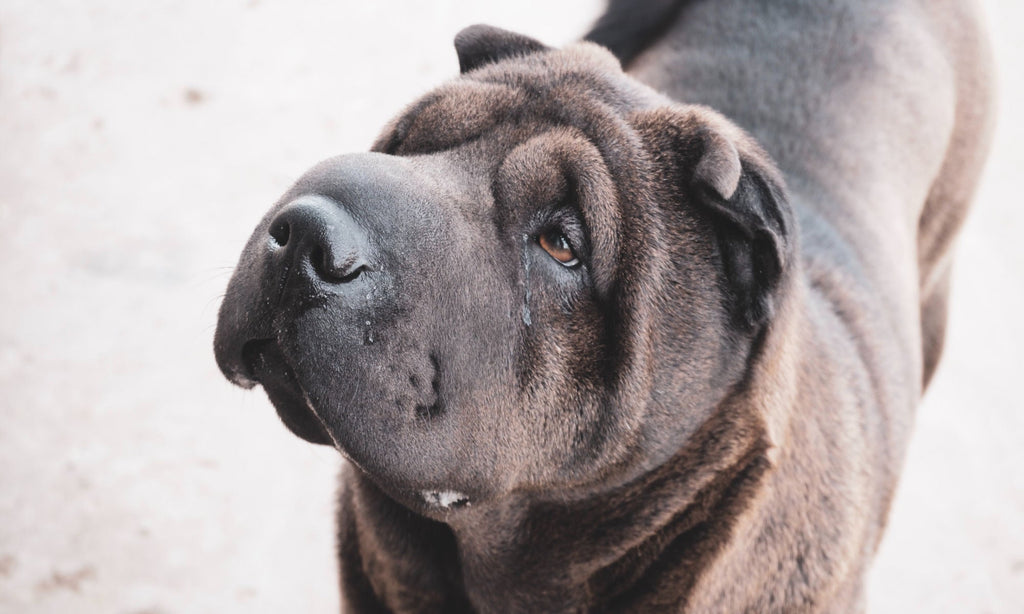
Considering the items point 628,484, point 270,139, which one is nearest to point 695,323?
point 628,484

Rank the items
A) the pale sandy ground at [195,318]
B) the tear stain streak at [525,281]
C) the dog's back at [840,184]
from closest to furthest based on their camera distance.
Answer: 1. the tear stain streak at [525,281]
2. the dog's back at [840,184]
3. the pale sandy ground at [195,318]

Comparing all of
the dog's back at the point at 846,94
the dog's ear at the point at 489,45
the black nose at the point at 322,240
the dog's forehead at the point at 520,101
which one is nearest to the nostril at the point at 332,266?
the black nose at the point at 322,240

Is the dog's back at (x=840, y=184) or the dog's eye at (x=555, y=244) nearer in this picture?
the dog's eye at (x=555, y=244)

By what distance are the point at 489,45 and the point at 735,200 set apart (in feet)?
2.84

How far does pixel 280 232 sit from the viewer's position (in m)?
1.83

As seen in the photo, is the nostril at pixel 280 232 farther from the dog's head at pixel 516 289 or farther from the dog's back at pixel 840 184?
the dog's back at pixel 840 184

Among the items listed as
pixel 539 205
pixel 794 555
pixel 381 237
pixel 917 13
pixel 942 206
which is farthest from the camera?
pixel 942 206

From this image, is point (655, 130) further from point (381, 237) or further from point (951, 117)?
point (951, 117)

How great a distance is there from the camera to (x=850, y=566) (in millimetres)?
2641

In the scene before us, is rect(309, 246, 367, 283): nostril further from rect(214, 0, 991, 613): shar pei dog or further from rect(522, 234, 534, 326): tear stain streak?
rect(522, 234, 534, 326): tear stain streak

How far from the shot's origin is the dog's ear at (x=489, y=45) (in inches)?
99.9

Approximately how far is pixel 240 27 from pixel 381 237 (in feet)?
14.9

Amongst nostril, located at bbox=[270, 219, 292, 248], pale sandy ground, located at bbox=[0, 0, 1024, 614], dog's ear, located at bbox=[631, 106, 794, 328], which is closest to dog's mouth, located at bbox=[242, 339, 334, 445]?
nostril, located at bbox=[270, 219, 292, 248]

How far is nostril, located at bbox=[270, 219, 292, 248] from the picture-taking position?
1.81 m
